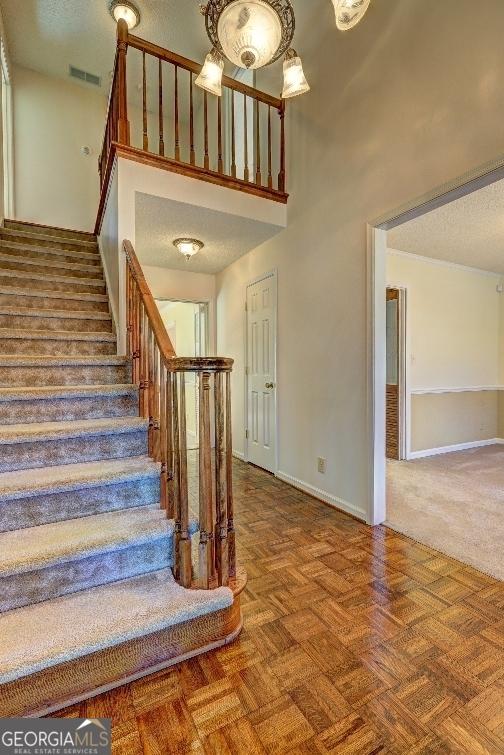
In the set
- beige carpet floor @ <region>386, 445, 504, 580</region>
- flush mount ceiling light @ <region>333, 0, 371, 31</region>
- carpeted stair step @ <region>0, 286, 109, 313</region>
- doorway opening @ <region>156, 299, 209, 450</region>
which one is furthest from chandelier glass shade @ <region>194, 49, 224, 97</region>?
beige carpet floor @ <region>386, 445, 504, 580</region>

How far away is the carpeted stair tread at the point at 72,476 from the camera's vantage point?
4.88ft

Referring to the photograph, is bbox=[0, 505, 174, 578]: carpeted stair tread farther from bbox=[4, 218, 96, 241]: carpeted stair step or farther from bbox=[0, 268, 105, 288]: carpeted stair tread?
bbox=[4, 218, 96, 241]: carpeted stair step

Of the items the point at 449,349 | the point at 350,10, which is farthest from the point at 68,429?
the point at 449,349

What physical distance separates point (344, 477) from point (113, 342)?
80.2 inches

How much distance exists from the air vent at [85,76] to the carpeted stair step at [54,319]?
3.93 metres

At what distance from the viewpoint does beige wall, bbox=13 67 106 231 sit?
4.66 metres

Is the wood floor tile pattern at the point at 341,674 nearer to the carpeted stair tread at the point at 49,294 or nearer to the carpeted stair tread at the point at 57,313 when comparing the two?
the carpeted stair tread at the point at 57,313

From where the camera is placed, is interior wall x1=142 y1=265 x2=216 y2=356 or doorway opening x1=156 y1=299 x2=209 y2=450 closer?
interior wall x1=142 y1=265 x2=216 y2=356

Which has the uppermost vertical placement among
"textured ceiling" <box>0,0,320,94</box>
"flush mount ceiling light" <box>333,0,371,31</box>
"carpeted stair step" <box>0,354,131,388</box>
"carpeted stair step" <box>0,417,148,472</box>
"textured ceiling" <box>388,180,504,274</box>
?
"textured ceiling" <box>0,0,320,94</box>

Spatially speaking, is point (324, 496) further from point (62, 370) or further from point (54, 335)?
point (54, 335)

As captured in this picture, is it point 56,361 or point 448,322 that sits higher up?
point 448,322

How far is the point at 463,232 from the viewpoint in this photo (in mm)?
3557

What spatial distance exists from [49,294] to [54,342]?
0.59 meters

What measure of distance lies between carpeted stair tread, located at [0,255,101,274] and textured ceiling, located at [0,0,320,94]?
8.21 feet
